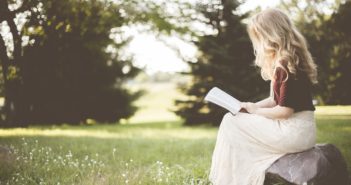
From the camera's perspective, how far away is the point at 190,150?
21.5ft

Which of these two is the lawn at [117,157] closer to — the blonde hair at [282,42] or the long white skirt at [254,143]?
the long white skirt at [254,143]

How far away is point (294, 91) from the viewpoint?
12.3 ft

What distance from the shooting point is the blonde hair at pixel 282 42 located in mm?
3840

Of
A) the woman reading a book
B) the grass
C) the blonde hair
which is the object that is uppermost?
the blonde hair

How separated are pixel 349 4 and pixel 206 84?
533 cm

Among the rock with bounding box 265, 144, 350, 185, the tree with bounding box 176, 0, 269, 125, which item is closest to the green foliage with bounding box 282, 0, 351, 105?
the tree with bounding box 176, 0, 269, 125

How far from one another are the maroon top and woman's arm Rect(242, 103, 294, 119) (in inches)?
1.7

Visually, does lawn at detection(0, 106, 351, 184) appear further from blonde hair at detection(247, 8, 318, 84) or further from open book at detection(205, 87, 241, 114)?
blonde hair at detection(247, 8, 318, 84)

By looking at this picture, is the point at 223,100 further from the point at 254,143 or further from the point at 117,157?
the point at 117,157

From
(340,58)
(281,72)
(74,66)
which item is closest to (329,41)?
(340,58)

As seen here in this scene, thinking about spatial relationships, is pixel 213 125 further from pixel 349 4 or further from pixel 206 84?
pixel 349 4

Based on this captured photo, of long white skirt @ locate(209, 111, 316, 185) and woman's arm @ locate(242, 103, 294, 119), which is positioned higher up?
woman's arm @ locate(242, 103, 294, 119)

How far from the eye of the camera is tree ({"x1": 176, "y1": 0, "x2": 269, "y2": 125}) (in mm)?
10898

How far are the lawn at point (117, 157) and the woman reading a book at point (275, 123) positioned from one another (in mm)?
589
